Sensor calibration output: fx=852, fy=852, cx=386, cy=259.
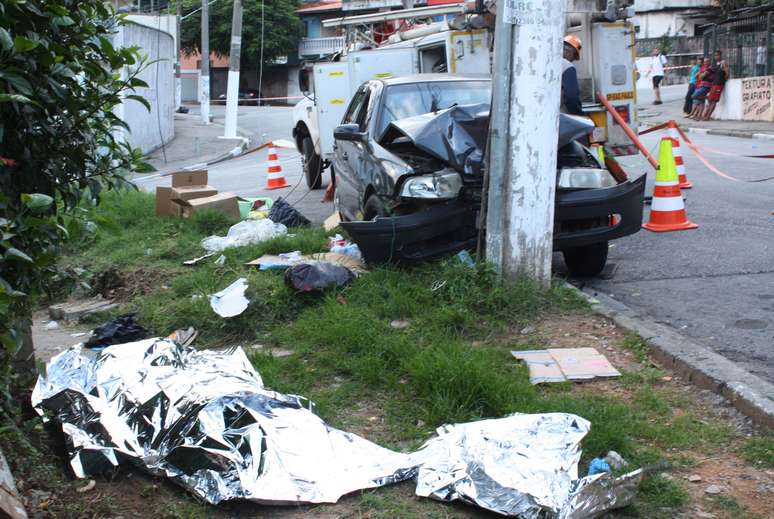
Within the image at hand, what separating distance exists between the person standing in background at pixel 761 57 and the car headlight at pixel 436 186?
19.7 m

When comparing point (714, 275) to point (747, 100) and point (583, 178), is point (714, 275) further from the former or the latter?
point (747, 100)

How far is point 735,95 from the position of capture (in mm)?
24047

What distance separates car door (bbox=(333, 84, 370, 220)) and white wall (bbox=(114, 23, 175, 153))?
524 inches

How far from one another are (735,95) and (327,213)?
16746 mm

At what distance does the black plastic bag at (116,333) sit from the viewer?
6.15m

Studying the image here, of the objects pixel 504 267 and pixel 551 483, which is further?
pixel 504 267

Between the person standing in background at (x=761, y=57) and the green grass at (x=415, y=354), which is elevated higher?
the person standing in background at (x=761, y=57)

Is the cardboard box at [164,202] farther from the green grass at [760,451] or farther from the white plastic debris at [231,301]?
the green grass at [760,451]

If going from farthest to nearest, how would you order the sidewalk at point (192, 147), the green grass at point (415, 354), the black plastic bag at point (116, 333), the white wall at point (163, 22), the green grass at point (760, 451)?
the white wall at point (163, 22)
the sidewalk at point (192, 147)
the black plastic bag at point (116, 333)
the green grass at point (415, 354)
the green grass at point (760, 451)

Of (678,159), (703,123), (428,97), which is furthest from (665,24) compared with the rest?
(428,97)

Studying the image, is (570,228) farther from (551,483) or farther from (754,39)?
(754,39)

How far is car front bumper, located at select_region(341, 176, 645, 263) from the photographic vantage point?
647 cm

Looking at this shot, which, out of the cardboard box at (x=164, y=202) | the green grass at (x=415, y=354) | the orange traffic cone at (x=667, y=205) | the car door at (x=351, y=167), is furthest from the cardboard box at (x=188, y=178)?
the orange traffic cone at (x=667, y=205)

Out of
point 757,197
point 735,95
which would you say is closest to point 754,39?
point 735,95
